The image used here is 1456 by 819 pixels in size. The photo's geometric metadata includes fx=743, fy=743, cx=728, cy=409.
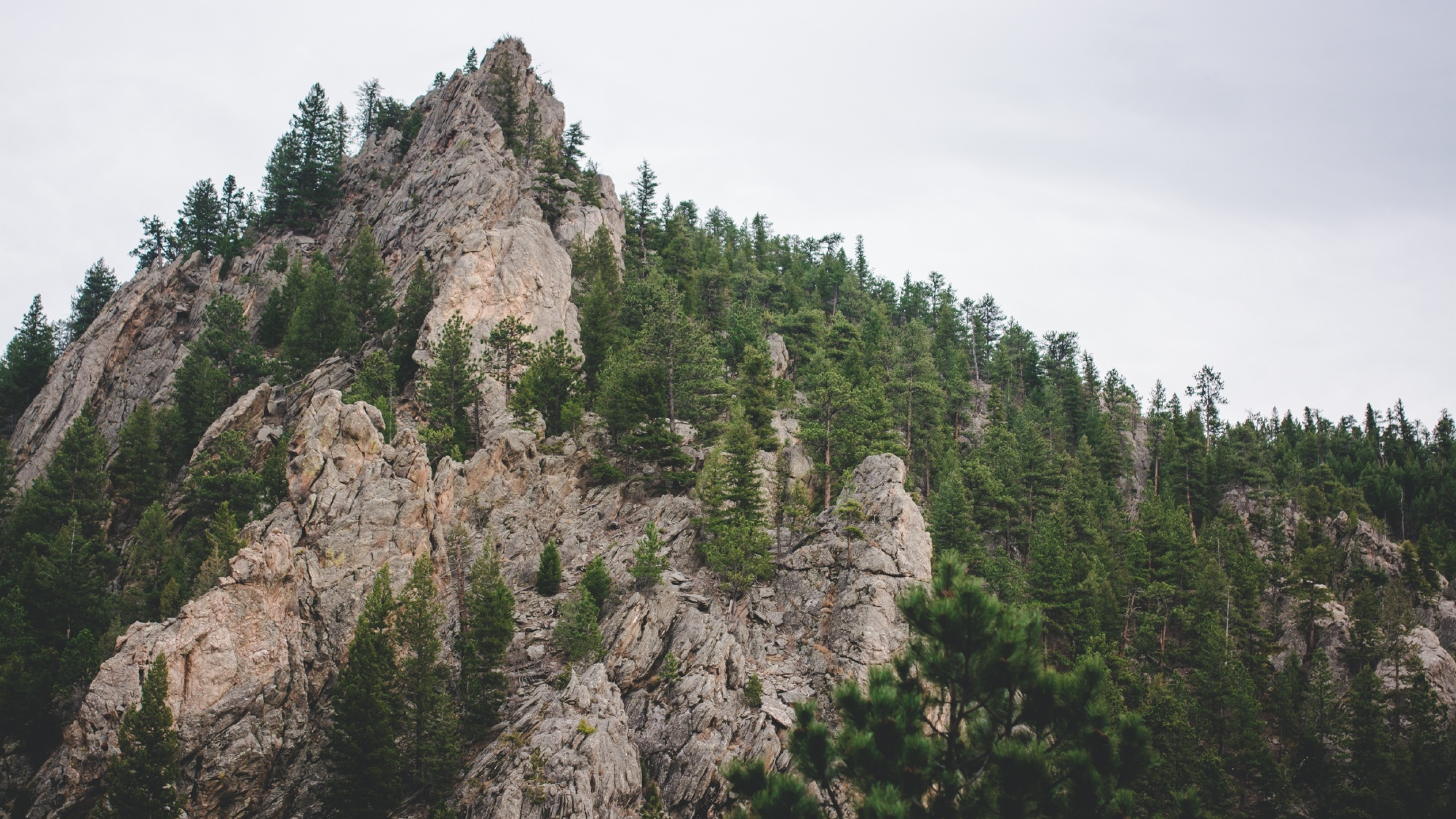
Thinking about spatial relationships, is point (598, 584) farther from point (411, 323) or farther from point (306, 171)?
point (306, 171)

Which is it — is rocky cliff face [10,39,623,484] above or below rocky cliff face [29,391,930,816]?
above

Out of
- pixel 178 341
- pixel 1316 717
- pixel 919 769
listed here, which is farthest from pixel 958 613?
pixel 178 341

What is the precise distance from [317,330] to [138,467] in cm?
1472

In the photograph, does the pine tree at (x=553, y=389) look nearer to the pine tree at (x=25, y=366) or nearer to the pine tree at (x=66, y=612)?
the pine tree at (x=66, y=612)

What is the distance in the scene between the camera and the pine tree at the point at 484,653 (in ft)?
95.6

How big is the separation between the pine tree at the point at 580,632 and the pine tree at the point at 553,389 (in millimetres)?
16301

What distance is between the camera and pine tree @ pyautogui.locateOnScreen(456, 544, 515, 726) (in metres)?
29.1

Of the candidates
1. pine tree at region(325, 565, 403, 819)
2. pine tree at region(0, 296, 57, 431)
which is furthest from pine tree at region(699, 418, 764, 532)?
pine tree at region(0, 296, 57, 431)

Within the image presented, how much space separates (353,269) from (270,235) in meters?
27.6

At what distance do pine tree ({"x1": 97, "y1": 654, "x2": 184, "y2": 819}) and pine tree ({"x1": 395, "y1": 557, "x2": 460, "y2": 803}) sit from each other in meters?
7.16

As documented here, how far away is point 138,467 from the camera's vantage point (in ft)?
154

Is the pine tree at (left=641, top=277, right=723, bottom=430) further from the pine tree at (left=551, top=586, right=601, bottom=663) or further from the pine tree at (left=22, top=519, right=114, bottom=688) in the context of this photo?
the pine tree at (left=22, top=519, right=114, bottom=688)

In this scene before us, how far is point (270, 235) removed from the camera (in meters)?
79.6

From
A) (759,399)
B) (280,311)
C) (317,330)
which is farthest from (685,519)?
(280,311)
